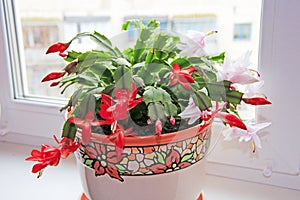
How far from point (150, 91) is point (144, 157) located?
4.2 inches

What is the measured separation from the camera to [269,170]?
0.83m

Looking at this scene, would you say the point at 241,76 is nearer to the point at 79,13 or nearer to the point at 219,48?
the point at 219,48

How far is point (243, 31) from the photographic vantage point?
2.86 ft

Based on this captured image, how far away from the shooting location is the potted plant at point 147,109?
0.55m

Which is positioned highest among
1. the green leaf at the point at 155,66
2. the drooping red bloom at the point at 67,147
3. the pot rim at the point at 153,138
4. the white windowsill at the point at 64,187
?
the green leaf at the point at 155,66

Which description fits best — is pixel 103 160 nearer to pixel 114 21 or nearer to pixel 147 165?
pixel 147 165

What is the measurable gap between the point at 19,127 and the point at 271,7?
Answer: 2.64 feet

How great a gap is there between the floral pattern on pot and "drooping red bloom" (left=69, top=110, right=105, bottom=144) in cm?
4

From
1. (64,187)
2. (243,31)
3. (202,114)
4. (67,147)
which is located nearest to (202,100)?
(202,114)

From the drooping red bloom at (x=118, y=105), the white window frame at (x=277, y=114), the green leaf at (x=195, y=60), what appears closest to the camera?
the drooping red bloom at (x=118, y=105)

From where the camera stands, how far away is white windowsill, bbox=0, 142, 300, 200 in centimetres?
82

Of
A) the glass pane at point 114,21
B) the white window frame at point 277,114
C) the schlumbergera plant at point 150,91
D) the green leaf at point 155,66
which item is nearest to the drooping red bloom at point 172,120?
the schlumbergera plant at point 150,91

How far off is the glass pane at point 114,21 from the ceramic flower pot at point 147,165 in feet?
1.14

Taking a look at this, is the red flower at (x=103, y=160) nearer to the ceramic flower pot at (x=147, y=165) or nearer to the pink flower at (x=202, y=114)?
the ceramic flower pot at (x=147, y=165)
